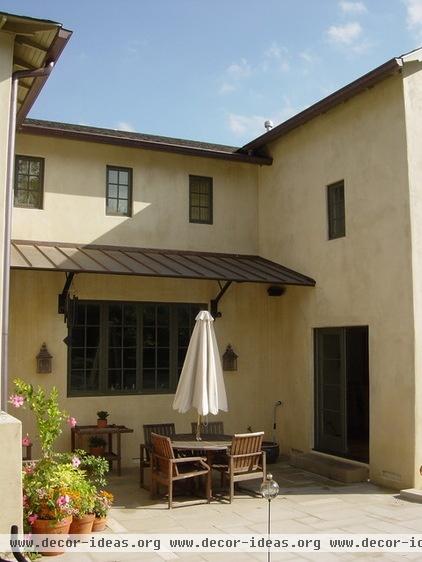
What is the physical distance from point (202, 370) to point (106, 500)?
2.58 meters

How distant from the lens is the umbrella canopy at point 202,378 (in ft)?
29.9

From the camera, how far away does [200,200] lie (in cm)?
1295

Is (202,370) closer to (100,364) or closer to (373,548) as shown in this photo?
(100,364)

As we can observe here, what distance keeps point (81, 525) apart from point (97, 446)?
391cm

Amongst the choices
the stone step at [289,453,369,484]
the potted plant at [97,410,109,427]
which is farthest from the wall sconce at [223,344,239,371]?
the potted plant at [97,410,109,427]

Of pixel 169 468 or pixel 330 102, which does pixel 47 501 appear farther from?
pixel 330 102

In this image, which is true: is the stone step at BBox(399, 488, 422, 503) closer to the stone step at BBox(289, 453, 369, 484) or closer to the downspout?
the stone step at BBox(289, 453, 369, 484)

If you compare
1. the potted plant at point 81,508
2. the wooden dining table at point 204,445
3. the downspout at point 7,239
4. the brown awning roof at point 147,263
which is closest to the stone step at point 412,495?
the wooden dining table at point 204,445

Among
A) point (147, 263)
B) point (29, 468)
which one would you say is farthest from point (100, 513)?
point (147, 263)

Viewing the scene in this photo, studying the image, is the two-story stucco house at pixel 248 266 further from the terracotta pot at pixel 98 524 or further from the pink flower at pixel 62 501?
the pink flower at pixel 62 501

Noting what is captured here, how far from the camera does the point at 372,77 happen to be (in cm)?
993

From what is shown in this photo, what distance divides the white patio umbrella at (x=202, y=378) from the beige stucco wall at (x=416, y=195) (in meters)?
Answer: 2.99

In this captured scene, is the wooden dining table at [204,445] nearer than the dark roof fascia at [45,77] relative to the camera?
No

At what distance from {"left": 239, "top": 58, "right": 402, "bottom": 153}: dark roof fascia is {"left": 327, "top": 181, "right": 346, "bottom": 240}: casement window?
4.75 feet
